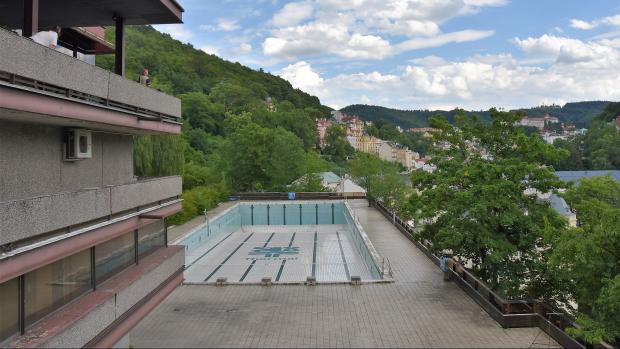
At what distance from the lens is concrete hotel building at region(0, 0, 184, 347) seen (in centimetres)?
627

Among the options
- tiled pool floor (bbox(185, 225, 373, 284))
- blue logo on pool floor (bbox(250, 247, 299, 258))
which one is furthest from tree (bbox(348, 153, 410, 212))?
blue logo on pool floor (bbox(250, 247, 299, 258))

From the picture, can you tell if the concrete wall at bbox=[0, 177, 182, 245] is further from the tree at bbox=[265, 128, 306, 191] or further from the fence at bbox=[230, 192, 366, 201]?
the tree at bbox=[265, 128, 306, 191]

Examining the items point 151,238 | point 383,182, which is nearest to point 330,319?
point 151,238

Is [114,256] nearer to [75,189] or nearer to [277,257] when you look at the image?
[75,189]

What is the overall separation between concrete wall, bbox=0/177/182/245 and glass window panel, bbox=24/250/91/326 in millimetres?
860

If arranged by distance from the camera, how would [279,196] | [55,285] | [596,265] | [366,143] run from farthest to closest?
1. [366,143]
2. [279,196]
3. [596,265]
4. [55,285]

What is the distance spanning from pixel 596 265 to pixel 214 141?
2488 inches

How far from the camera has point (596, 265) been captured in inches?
431

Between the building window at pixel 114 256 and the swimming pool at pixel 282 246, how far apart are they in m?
7.55

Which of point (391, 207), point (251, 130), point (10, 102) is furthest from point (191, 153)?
point (10, 102)

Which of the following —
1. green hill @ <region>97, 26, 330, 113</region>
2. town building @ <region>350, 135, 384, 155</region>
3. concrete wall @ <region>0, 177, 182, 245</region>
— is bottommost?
concrete wall @ <region>0, 177, 182, 245</region>

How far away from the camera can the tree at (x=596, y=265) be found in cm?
1012

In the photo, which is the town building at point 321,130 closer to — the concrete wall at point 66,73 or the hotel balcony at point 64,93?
the concrete wall at point 66,73

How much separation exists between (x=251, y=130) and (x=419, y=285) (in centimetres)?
3049
